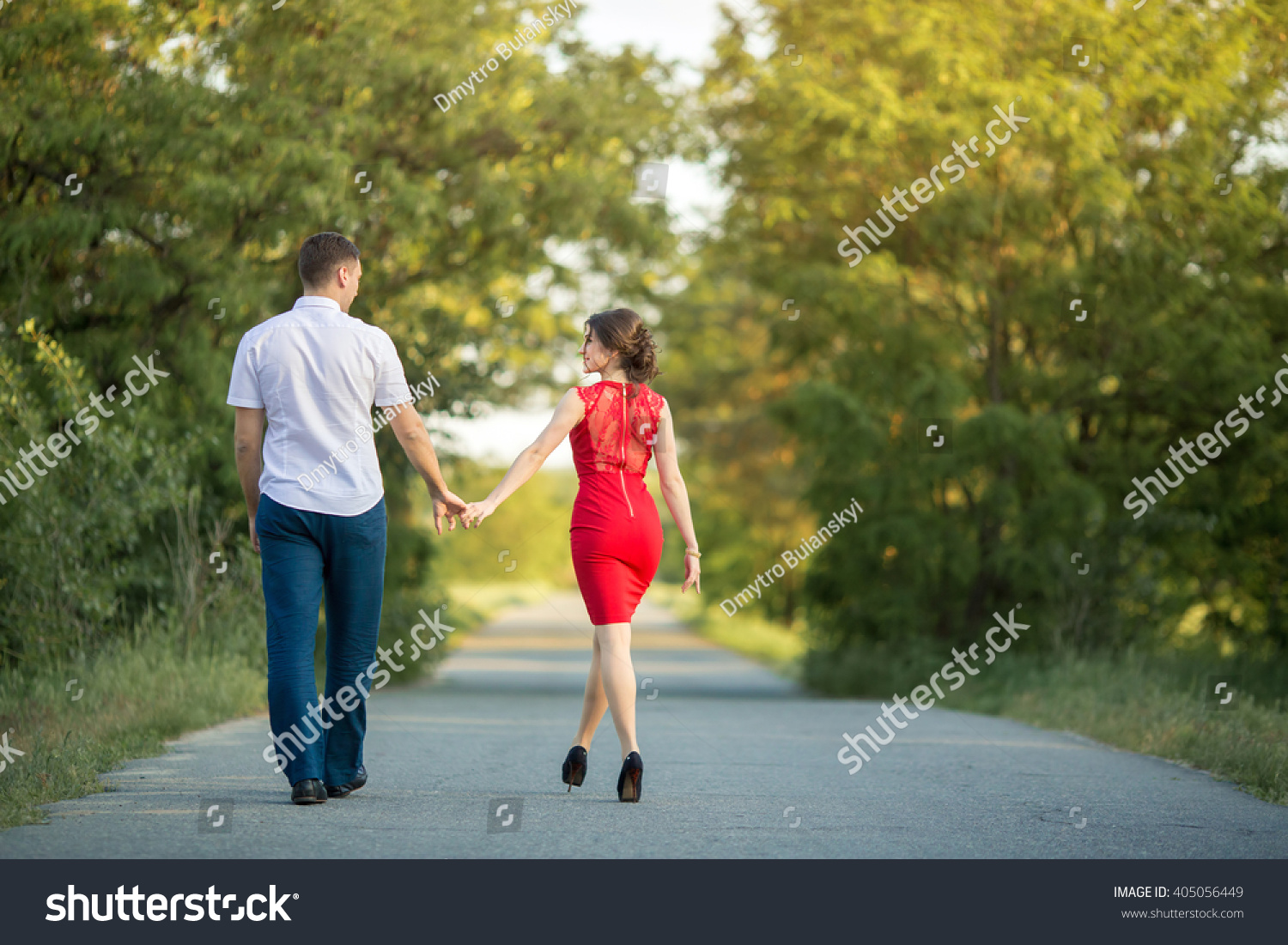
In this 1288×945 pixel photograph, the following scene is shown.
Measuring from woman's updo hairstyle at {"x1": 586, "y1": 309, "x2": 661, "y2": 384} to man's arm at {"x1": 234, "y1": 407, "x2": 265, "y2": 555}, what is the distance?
4.78ft

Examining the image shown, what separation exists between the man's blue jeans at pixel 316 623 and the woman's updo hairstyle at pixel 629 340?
1215 millimetres

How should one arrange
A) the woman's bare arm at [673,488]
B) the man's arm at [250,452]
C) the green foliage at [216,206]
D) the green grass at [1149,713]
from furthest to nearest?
the green foliage at [216,206]
the green grass at [1149,713]
the woman's bare arm at [673,488]
the man's arm at [250,452]

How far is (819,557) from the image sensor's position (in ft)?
56.6

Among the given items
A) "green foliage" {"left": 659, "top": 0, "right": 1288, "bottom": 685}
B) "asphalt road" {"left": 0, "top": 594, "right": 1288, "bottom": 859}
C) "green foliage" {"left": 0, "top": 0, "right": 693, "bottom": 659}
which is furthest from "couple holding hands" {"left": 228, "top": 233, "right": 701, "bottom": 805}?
"green foliage" {"left": 659, "top": 0, "right": 1288, "bottom": 685}

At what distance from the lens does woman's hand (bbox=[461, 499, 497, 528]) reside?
581 cm

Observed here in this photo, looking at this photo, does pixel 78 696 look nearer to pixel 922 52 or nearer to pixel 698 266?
pixel 922 52

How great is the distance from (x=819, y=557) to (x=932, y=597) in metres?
1.54

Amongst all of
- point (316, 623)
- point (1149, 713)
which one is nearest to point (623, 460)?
point (316, 623)

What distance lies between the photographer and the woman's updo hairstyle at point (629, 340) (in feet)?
19.6

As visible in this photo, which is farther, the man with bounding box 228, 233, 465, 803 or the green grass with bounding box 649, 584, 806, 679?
the green grass with bounding box 649, 584, 806, 679

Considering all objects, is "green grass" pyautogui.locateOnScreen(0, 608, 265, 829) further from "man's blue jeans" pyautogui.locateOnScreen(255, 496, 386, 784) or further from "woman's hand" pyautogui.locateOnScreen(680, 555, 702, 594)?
"woman's hand" pyautogui.locateOnScreen(680, 555, 702, 594)

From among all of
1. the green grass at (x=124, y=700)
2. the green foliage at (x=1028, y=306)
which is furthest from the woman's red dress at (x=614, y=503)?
the green foliage at (x=1028, y=306)

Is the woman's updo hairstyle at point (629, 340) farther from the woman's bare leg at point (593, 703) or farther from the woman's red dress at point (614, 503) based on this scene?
the woman's bare leg at point (593, 703)

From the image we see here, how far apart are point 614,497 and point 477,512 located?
59cm
